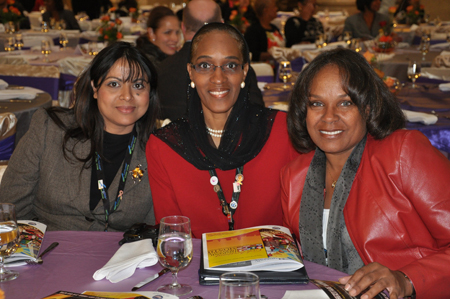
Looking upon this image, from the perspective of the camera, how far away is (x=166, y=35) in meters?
5.43

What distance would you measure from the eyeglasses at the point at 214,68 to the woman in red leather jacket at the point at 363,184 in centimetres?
35

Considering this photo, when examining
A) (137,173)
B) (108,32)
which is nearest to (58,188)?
(137,173)

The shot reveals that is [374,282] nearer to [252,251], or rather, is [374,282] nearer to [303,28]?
[252,251]

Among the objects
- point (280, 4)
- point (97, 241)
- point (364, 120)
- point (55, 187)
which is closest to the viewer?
point (97, 241)

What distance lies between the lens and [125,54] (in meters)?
2.27

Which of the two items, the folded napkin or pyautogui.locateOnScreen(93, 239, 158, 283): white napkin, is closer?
pyautogui.locateOnScreen(93, 239, 158, 283): white napkin

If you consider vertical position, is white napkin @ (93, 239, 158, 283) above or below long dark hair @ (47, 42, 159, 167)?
below

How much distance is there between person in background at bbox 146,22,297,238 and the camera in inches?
85.2

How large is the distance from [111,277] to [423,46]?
531cm

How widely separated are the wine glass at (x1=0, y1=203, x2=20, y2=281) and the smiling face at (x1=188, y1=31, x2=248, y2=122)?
1045 millimetres

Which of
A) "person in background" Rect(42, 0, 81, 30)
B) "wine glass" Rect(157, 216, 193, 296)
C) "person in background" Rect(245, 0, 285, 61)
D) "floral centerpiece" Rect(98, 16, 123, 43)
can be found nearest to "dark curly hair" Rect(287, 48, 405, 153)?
"wine glass" Rect(157, 216, 193, 296)

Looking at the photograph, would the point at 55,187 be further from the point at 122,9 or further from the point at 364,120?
the point at 122,9

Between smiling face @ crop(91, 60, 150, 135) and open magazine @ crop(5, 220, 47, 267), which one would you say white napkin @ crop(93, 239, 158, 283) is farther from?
smiling face @ crop(91, 60, 150, 135)

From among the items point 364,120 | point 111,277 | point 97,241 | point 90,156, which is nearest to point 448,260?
point 364,120
